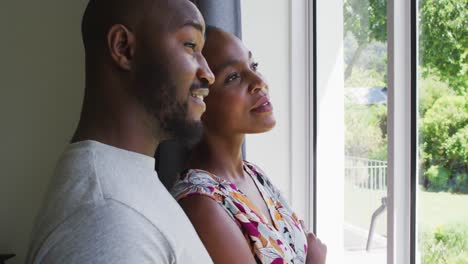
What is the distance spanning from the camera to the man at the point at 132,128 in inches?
19.8

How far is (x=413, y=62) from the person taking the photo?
1.44 m

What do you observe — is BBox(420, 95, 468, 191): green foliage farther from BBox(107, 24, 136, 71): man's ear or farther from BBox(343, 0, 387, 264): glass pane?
BBox(107, 24, 136, 71): man's ear

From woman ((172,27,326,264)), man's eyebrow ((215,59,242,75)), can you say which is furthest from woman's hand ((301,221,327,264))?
man's eyebrow ((215,59,242,75))

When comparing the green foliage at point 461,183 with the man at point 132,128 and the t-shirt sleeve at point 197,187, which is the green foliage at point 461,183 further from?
the man at point 132,128

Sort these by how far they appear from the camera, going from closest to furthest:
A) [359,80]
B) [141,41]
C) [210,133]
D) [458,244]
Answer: [141,41]
[210,133]
[458,244]
[359,80]

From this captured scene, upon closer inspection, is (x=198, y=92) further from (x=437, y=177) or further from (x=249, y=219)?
(x=437, y=177)

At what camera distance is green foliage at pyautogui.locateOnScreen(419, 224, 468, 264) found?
129 centimetres

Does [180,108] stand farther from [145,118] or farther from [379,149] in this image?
[379,149]

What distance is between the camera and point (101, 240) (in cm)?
48

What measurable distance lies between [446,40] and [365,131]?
0.48 m

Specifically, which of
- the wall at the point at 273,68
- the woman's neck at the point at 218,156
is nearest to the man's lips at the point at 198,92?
the woman's neck at the point at 218,156

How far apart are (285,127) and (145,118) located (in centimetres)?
143

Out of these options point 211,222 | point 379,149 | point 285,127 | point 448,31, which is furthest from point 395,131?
point 211,222

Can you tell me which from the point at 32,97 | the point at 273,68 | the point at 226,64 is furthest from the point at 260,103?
the point at 32,97
